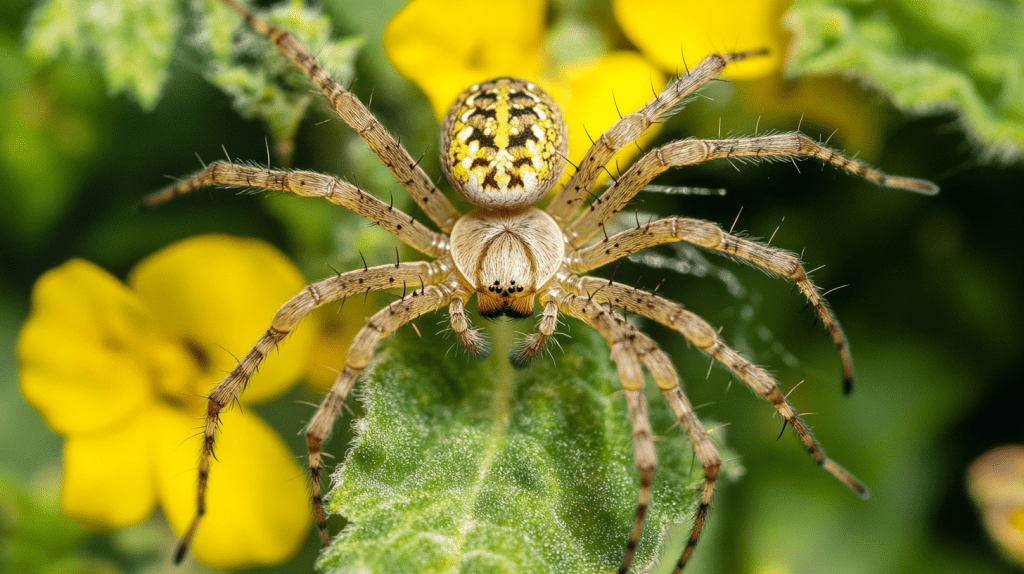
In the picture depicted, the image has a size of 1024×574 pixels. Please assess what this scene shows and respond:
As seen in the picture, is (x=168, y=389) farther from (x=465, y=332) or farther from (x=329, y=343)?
(x=465, y=332)

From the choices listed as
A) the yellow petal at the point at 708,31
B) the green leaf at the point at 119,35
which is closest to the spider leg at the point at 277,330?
the green leaf at the point at 119,35

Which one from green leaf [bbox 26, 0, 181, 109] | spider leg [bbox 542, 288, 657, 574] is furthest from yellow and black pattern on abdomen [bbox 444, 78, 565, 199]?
green leaf [bbox 26, 0, 181, 109]

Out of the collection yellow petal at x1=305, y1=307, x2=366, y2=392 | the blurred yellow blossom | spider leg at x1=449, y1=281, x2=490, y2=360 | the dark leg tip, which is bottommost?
the blurred yellow blossom

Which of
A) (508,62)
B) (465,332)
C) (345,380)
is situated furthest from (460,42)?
(345,380)

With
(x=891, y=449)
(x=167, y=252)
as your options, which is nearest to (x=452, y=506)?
(x=167, y=252)

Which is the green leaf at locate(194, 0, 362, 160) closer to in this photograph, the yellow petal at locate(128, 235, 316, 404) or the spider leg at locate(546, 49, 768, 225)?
the yellow petal at locate(128, 235, 316, 404)

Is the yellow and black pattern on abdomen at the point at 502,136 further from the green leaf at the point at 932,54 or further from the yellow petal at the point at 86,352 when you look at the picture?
the yellow petal at the point at 86,352

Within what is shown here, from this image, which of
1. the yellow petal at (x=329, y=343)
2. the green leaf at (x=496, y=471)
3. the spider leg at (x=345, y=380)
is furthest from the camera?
the yellow petal at (x=329, y=343)
